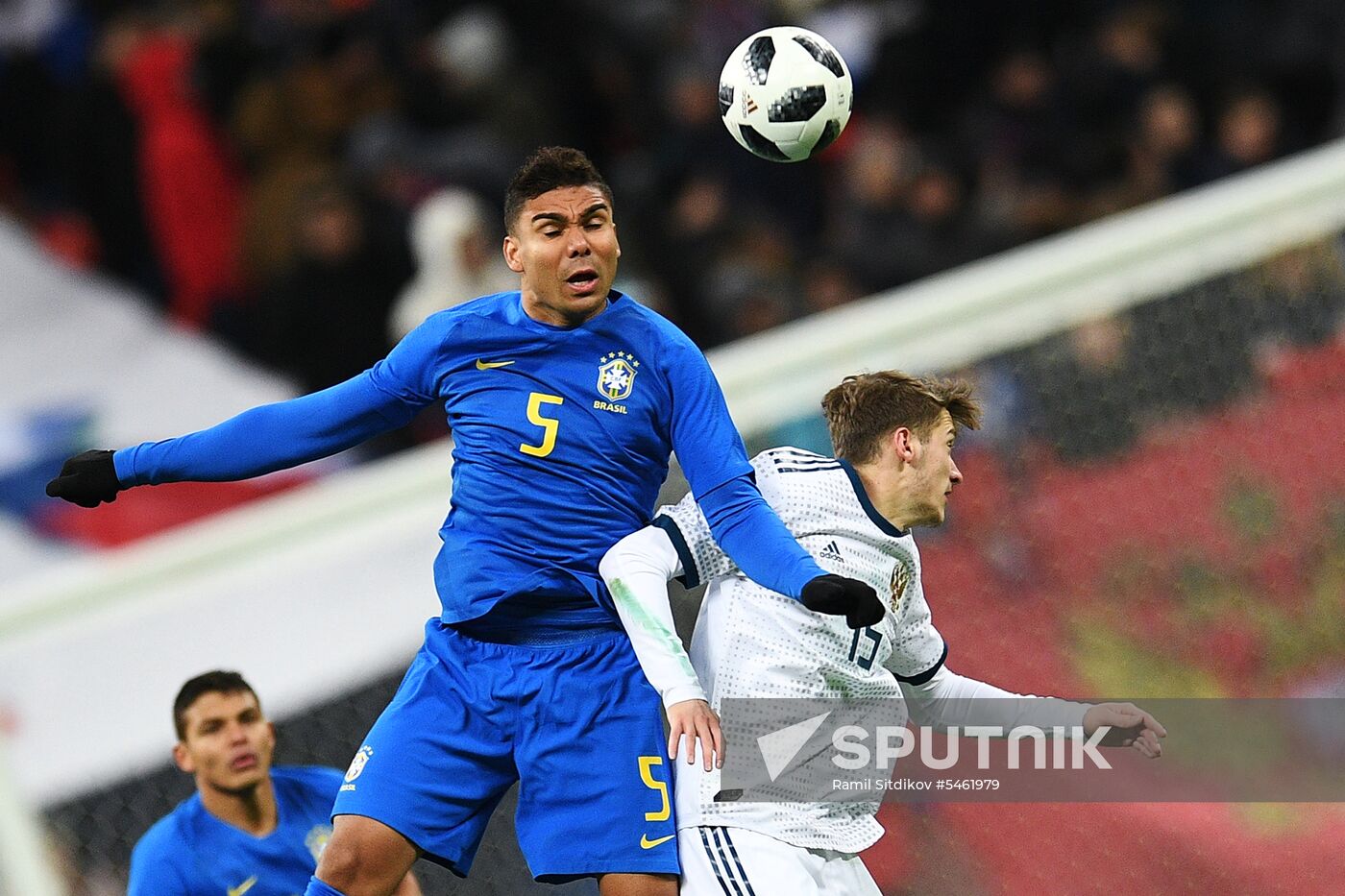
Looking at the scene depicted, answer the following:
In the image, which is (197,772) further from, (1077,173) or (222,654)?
(1077,173)

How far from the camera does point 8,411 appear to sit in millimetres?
8539

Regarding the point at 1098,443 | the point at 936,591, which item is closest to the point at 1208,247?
the point at 1098,443

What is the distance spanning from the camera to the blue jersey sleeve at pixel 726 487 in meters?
3.30

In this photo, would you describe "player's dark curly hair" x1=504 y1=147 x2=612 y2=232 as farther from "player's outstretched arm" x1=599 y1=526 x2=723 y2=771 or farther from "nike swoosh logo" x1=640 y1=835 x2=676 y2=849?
"nike swoosh logo" x1=640 y1=835 x2=676 y2=849

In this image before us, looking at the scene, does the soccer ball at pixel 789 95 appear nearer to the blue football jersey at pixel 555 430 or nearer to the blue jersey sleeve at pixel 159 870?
the blue football jersey at pixel 555 430

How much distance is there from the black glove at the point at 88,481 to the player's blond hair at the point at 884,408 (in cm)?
135

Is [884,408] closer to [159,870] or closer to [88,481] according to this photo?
[88,481]

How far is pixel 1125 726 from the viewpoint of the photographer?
3678 mm

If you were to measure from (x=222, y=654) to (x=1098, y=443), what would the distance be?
8.05 ft

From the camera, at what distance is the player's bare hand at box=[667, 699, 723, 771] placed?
3.28 metres

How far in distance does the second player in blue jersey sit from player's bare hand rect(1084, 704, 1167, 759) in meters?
0.83

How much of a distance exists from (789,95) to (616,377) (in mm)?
731

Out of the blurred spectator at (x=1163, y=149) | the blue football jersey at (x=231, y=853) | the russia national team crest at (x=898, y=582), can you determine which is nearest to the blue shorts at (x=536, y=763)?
the russia national team crest at (x=898, y=582)

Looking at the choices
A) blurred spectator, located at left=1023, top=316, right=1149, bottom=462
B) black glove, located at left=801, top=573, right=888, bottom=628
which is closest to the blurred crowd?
blurred spectator, located at left=1023, top=316, right=1149, bottom=462
